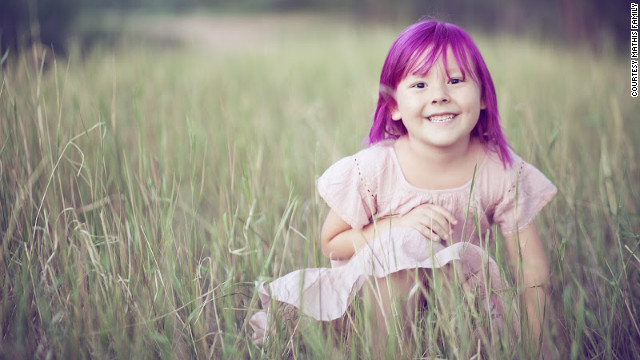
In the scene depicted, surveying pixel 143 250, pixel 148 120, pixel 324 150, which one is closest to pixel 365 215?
pixel 143 250

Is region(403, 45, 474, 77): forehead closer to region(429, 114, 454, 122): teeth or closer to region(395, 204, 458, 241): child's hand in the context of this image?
region(429, 114, 454, 122): teeth

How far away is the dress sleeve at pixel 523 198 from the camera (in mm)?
1232

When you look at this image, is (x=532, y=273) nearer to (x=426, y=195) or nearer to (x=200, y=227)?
(x=426, y=195)

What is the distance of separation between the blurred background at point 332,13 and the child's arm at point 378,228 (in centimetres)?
53

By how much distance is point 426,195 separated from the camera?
4.05 feet

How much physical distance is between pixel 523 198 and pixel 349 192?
1.30ft

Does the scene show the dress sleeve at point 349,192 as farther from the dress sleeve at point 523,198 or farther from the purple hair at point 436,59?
the dress sleeve at point 523,198

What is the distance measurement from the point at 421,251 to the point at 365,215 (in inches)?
6.2

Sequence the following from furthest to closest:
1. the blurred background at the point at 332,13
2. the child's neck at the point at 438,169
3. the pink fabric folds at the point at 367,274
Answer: the blurred background at the point at 332,13 → the child's neck at the point at 438,169 → the pink fabric folds at the point at 367,274

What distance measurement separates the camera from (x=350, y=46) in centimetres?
559

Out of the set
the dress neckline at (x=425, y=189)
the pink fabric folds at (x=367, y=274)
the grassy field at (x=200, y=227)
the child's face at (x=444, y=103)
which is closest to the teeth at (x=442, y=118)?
the child's face at (x=444, y=103)

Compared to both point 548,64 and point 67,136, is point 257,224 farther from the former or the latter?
point 548,64

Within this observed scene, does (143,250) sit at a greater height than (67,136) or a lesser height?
lesser

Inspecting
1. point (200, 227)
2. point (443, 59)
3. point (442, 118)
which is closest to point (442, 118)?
point (442, 118)
